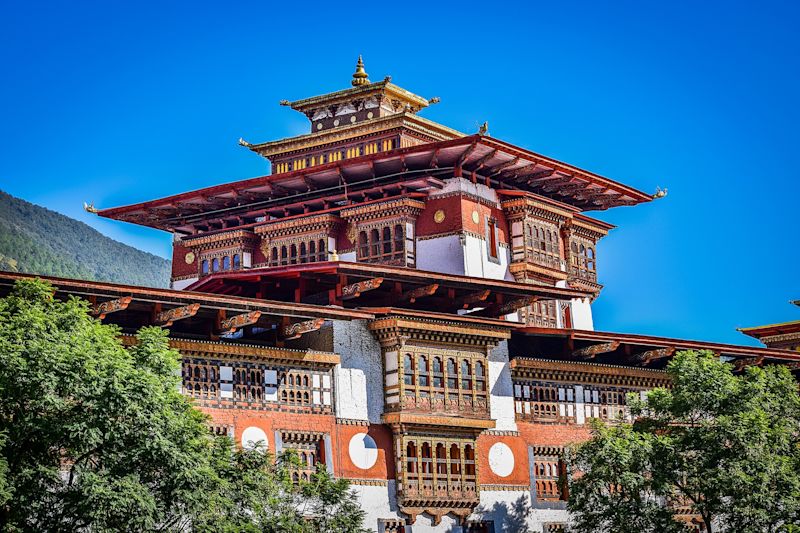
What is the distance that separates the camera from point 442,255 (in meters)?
43.2

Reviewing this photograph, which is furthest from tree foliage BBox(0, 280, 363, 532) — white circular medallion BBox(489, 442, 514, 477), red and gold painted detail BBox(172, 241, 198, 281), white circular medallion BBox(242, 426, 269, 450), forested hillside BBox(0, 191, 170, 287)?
forested hillside BBox(0, 191, 170, 287)

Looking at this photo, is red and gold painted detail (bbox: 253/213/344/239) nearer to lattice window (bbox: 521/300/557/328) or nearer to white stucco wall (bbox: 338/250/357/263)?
white stucco wall (bbox: 338/250/357/263)

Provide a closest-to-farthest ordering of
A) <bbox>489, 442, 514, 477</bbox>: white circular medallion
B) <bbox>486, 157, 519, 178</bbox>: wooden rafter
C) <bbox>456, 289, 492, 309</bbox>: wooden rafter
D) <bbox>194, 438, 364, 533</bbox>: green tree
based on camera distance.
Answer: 1. <bbox>194, 438, 364, 533</bbox>: green tree
2. <bbox>489, 442, 514, 477</bbox>: white circular medallion
3. <bbox>456, 289, 492, 309</bbox>: wooden rafter
4. <bbox>486, 157, 519, 178</bbox>: wooden rafter

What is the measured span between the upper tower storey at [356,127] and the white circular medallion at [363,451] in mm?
18384

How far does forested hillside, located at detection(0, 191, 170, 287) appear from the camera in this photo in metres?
82.4

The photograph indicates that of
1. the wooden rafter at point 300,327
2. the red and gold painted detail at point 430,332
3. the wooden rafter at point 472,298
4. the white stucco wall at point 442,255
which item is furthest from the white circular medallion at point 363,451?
the white stucco wall at point 442,255

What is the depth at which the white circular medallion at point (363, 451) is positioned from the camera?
108ft

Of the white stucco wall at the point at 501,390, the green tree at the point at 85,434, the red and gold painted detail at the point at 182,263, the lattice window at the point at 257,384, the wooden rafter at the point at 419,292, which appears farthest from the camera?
the red and gold painted detail at the point at 182,263

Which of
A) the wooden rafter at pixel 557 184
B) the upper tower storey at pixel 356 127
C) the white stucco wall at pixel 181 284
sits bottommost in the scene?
the white stucco wall at pixel 181 284

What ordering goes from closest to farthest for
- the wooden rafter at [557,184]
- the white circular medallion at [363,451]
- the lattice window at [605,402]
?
1. the white circular medallion at [363,451]
2. the lattice window at [605,402]
3. the wooden rafter at [557,184]

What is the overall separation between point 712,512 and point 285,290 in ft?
42.1

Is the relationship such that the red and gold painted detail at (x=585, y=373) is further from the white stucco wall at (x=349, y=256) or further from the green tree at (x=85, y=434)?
the green tree at (x=85, y=434)

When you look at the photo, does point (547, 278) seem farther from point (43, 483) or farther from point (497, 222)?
point (43, 483)

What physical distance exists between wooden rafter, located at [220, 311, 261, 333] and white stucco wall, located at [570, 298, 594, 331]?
19.3m
